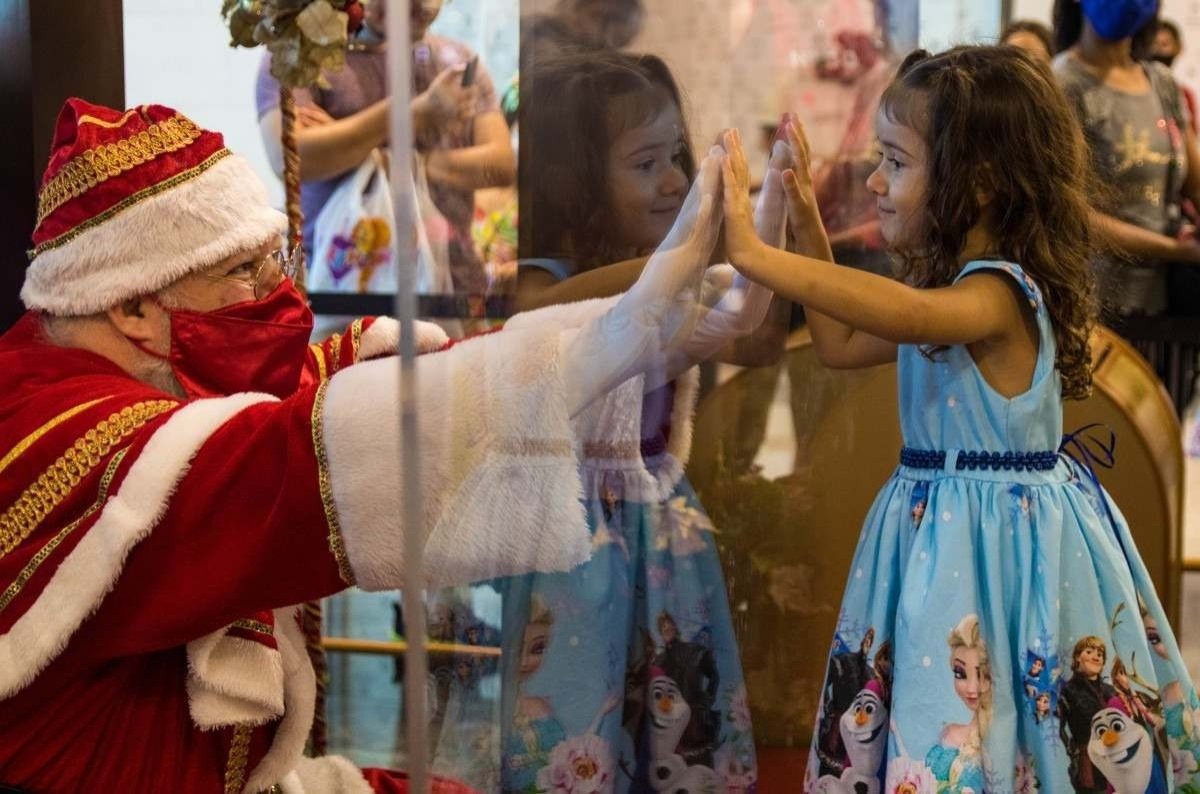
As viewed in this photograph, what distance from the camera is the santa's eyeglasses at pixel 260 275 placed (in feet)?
5.07

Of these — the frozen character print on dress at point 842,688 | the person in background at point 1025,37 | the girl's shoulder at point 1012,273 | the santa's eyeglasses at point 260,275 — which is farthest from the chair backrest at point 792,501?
the santa's eyeglasses at point 260,275

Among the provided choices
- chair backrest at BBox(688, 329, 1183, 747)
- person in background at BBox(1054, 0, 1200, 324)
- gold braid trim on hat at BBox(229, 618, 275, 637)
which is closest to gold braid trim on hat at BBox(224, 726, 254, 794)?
gold braid trim on hat at BBox(229, 618, 275, 637)

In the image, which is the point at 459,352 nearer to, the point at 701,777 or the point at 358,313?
the point at 701,777

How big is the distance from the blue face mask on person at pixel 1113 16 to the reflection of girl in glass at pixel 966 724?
2.22 metres

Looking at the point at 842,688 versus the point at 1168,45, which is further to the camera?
the point at 1168,45

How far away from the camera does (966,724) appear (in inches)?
53.1

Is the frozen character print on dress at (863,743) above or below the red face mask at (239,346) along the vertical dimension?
below

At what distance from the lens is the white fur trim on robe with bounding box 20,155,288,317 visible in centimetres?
147

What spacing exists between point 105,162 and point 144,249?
9 cm

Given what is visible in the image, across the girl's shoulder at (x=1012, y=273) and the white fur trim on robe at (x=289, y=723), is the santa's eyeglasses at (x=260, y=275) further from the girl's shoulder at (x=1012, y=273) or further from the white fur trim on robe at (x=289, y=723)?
the girl's shoulder at (x=1012, y=273)

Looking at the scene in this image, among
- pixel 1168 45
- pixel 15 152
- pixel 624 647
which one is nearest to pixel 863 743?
pixel 624 647

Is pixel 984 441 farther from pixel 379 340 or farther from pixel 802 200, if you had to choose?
pixel 379 340

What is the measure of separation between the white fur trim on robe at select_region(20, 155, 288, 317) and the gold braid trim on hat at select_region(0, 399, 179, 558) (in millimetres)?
148

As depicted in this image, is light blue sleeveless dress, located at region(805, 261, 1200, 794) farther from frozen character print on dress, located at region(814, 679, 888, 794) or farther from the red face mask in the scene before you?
the red face mask
